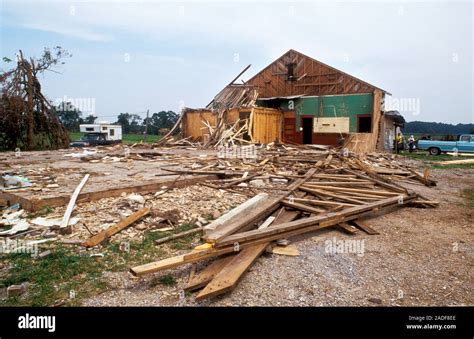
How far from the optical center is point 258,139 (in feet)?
72.7

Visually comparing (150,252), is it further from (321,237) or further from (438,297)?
(438,297)

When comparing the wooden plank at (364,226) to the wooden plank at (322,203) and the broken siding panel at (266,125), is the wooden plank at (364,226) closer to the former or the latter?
the wooden plank at (322,203)

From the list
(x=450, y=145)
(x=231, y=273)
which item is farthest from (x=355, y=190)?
(x=450, y=145)

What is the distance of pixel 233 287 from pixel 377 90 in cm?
2234

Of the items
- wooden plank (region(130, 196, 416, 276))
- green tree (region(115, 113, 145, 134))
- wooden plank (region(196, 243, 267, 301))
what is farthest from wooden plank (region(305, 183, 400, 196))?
green tree (region(115, 113, 145, 134))

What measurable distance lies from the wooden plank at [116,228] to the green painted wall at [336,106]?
66.8 feet

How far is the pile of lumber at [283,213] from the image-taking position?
12.8ft

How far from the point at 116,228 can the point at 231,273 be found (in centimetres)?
236

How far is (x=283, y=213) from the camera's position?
639cm

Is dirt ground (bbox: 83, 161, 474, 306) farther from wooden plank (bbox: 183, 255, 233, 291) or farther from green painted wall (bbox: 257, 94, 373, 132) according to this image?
green painted wall (bbox: 257, 94, 373, 132)

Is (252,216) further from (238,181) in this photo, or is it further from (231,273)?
(238,181)

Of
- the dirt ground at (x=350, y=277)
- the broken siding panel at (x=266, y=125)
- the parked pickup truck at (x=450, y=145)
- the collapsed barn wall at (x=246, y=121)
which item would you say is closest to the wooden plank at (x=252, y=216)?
the dirt ground at (x=350, y=277)

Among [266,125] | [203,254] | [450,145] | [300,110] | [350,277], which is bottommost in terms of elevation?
[350,277]
